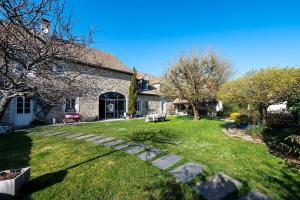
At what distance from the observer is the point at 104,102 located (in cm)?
2105

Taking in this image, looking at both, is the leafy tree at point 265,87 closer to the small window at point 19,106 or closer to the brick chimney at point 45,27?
the brick chimney at point 45,27

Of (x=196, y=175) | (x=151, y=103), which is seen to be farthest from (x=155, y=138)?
(x=151, y=103)

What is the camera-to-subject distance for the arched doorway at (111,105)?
68.8ft

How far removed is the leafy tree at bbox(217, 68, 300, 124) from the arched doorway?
46.9 feet

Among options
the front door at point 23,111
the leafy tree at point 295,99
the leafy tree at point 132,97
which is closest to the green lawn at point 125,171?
the leafy tree at point 295,99

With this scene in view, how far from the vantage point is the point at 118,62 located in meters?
24.4

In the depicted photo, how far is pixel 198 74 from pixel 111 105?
1111 cm

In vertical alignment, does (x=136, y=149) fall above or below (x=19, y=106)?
below

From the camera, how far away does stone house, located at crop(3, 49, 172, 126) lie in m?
14.6

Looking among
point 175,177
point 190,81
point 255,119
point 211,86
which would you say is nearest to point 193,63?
point 190,81

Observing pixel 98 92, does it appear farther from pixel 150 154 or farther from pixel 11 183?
pixel 11 183

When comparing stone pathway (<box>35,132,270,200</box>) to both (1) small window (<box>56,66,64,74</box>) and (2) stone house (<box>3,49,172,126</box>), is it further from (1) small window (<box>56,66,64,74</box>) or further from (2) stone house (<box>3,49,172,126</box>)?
(2) stone house (<box>3,49,172,126</box>)

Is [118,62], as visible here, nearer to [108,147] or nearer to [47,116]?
[47,116]

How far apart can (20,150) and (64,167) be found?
3.15 metres
